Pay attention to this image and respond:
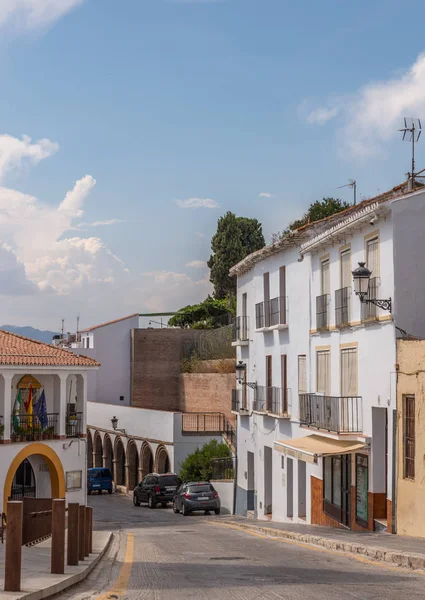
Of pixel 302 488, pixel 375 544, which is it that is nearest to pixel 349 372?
pixel 302 488

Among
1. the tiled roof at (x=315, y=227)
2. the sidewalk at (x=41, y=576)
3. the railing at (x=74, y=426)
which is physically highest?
the tiled roof at (x=315, y=227)

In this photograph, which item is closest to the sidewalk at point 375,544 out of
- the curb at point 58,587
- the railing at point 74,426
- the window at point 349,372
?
the window at point 349,372

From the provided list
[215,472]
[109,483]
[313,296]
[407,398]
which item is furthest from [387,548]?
[109,483]

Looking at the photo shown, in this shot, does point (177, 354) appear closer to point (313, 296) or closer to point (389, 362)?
point (313, 296)

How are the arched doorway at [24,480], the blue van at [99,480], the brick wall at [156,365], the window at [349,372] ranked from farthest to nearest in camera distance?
the brick wall at [156,365] → the blue van at [99,480] → the arched doorway at [24,480] → the window at [349,372]

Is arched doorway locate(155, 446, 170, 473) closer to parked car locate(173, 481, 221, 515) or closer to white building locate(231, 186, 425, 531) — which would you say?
white building locate(231, 186, 425, 531)

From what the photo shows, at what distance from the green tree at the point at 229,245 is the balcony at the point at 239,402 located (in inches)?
1753

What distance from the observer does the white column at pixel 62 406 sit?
35031 millimetres

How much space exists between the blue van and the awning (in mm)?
28231

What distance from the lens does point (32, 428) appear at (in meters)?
34.0

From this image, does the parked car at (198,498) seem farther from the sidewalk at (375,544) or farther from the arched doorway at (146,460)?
the arched doorway at (146,460)

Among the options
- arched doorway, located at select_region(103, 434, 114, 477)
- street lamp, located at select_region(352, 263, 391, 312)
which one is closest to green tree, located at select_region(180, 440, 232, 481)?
arched doorway, located at select_region(103, 434, 114, 477)

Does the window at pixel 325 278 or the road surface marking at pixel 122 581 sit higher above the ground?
the window at pixel 325 278

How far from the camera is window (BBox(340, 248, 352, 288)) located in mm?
24642
